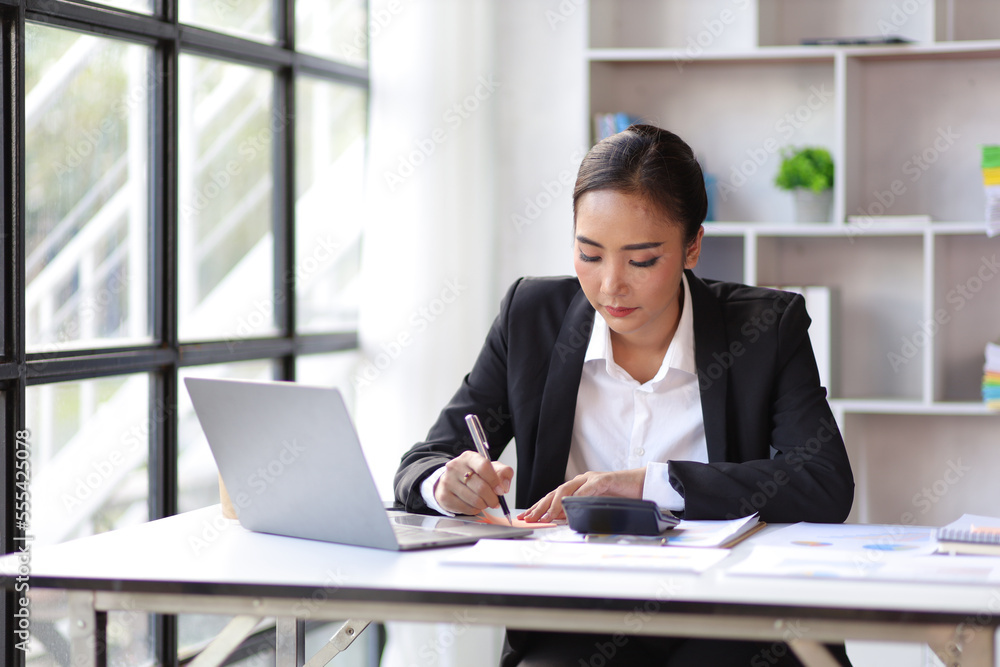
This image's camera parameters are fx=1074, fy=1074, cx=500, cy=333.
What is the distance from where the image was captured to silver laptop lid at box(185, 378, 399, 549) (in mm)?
1343

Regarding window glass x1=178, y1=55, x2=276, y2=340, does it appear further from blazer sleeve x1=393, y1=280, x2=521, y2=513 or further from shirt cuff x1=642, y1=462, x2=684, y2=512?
shirt cuff x1=642, y1=462, x2=684, y2=512

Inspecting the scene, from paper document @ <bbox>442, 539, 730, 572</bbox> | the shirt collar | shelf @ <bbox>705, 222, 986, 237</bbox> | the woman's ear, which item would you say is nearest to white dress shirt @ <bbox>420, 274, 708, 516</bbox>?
the shirt collar

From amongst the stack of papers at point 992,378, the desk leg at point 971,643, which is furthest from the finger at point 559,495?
the stack of papers at point 992,378

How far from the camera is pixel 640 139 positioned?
181 cm

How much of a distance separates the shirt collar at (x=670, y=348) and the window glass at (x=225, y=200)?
1127mm

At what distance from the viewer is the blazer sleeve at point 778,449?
1.63 meters

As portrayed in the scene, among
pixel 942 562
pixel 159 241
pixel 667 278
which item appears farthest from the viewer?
pixel 159 241

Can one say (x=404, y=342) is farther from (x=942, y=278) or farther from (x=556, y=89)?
(x=942, y=278)

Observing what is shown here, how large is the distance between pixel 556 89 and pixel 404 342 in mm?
996

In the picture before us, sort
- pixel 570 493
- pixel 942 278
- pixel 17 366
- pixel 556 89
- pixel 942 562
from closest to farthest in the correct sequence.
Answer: pixel 942 562
pixel 570 493
pixel 17 366
pixel 942 278
pixel 556 89

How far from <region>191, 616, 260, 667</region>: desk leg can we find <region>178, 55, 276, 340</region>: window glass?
4.60ft

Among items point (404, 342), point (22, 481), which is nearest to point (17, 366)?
point (22, 481)

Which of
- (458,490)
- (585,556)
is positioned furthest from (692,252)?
(585,556)

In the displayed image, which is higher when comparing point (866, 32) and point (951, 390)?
point (866, 32)
